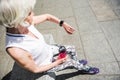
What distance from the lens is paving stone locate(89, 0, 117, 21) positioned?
491 centimetres

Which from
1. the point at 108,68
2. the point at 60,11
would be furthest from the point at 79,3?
the point at 108,68

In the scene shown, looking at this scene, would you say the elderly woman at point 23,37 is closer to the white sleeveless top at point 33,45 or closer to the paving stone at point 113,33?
the white sleeveless top at point 33,45

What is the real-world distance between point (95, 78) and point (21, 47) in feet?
5.08

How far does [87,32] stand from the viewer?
456cm

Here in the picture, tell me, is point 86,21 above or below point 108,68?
below

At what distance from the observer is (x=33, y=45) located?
2.55m

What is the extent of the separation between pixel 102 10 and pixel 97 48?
1.53 metres

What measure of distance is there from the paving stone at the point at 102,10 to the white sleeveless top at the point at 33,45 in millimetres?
2338

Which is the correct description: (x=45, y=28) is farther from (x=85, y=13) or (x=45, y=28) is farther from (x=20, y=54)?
(x=20, y=54)

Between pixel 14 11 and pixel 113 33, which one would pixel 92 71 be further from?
pixel 14 11

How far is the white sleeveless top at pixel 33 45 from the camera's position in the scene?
93.4 inches

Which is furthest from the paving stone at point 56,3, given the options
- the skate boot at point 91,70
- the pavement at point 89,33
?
the skate boot at point 91,70

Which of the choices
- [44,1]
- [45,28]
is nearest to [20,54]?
[45,28]

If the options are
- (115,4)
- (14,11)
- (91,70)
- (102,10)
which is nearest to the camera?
(14,11)
